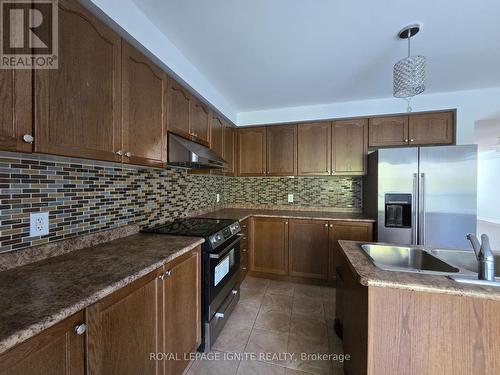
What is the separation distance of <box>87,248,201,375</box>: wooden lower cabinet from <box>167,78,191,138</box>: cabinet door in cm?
106

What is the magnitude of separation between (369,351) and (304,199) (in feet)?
7.75

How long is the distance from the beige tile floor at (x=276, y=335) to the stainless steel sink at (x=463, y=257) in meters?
1.06

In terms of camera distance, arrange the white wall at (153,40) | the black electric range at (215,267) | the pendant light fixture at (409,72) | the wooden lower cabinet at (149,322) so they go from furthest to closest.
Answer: the black electric range at (215,267), the pendant light fixture at (409,72), the white wall at (153,40), the wooden lower cabinet at (149,322)

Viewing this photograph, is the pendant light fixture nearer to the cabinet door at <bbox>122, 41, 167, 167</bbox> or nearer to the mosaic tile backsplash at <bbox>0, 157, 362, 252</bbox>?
the cabinet door at <bbox>122, 41, 167, 167</bbox>

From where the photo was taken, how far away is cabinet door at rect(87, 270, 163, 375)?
82cm

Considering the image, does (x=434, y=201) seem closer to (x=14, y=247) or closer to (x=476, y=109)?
(x=476, y=109)

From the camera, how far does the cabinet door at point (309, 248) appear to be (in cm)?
273

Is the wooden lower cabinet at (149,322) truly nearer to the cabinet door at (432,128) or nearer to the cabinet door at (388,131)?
the cabinet door at (388,131)

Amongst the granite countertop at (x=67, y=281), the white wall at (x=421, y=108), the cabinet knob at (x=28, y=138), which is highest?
the white wall at (x=421, y=108)

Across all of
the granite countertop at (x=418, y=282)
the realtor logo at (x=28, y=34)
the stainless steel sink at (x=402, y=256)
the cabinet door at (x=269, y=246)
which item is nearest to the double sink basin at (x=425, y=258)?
the stainless steel sink at (x=402, y=256)

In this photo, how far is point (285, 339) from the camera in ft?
5.93

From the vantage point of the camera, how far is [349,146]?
2.87 metres

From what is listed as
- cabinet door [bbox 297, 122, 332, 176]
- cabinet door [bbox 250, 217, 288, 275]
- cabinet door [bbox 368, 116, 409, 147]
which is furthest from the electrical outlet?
cabinet door [bbox 368, 116, 409, 147]

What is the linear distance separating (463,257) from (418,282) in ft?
2.47
